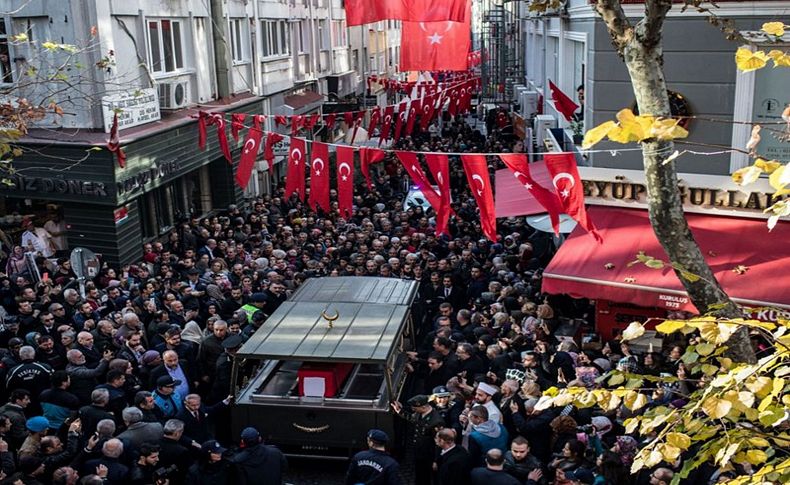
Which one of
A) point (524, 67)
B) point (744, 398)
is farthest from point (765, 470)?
point (524, 67)

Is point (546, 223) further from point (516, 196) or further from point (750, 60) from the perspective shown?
point (750, 60)

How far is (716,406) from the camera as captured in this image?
145 inches

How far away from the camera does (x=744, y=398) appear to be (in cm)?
366

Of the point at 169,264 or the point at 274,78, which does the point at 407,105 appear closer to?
the point at 274,78

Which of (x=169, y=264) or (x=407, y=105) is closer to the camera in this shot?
(x=169, y=264)

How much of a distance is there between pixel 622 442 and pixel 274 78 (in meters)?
23.2

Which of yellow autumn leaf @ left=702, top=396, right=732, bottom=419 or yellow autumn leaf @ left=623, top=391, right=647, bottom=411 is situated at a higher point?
yellow autumn leaf @ left=702, top=396, right=732, bottom=419

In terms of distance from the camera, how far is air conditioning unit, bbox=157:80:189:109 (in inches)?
789

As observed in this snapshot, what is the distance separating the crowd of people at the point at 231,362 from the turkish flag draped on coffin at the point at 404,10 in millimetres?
5409

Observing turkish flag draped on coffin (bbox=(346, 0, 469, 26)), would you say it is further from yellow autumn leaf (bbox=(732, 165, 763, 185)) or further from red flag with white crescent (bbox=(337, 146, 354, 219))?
yellow autumn leaf (bbox=(732, 165, 763, 185))

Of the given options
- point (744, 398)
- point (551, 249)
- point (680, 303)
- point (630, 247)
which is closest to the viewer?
point (744, 398)

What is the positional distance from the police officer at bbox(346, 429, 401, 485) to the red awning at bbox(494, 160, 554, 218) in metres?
6.87

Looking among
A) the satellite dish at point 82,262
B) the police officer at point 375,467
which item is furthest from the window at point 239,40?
the police officer at point 375,467

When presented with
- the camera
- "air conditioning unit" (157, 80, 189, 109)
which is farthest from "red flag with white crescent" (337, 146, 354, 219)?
"air conditioning unit" (157, 80, 189, 109)
